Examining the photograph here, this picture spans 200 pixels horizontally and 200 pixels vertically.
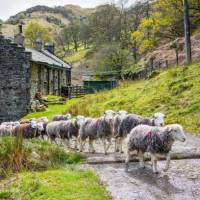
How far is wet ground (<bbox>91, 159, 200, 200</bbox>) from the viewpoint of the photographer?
9.82 meters

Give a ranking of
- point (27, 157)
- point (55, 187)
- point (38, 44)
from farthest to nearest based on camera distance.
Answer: point (38, 44)
point (27, 157)
point (55, 187)

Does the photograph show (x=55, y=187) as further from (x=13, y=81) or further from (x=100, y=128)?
(x=13, y=81)

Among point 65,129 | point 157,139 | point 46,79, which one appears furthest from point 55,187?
point 46,79

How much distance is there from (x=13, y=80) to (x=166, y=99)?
20.2m

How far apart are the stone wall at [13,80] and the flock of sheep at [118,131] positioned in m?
19.4

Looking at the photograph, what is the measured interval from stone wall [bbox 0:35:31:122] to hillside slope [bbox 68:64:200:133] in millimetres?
10467

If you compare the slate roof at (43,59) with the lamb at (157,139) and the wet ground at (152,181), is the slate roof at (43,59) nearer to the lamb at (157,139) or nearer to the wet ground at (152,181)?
the wet ground at (152,181)

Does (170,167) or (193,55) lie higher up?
(193,55)

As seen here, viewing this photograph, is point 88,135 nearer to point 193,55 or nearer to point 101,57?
point 193,55

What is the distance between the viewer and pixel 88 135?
15.9m

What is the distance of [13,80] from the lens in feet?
136

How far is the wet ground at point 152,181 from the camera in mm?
9820

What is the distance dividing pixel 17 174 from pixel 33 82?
3607cm

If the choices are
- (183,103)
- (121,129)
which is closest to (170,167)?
(121,129)
